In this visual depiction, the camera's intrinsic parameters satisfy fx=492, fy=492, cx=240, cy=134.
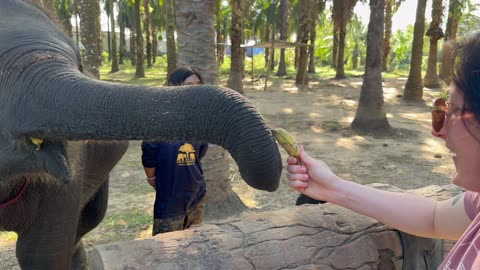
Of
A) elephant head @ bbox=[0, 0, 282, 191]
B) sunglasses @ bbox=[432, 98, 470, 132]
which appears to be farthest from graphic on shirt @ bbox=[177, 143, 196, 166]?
sunglasses @ bbox=[432, 98, 470, 132]

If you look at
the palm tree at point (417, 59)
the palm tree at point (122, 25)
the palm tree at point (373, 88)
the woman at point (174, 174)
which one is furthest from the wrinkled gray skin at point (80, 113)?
the palm tree at point (122, 25)

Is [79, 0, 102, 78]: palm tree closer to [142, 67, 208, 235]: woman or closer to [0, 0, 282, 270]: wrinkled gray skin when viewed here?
[142, 67, 208, 235]: woman

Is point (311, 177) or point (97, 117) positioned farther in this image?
point (311, 177)

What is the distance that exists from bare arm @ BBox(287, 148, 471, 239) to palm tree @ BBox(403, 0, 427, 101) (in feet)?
44.8

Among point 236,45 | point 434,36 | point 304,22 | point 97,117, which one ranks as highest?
point 304,22

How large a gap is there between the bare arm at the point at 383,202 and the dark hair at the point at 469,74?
2.37 feet

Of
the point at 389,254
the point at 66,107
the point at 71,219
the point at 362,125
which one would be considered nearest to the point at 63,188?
the point at 71,219

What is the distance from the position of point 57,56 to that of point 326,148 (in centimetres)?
704

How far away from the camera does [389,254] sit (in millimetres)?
2439

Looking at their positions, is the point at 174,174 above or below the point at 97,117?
below

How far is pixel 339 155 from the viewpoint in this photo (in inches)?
325

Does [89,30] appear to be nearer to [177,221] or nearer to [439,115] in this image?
[177,221]

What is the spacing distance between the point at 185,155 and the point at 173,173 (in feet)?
0.47

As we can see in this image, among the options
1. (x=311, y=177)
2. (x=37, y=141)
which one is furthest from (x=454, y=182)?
(x=37, y=141)
